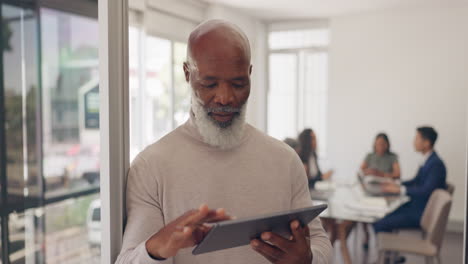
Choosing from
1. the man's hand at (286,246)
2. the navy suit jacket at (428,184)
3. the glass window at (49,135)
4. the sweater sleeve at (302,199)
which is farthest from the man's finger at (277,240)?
the navy suit jacket at (428,184)

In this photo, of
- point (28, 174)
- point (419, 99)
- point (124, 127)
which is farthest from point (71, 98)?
point (419, 99)

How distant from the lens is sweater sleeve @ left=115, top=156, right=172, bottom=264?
3.03ft

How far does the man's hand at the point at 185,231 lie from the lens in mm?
767

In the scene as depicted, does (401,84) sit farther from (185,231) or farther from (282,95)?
(185,231)

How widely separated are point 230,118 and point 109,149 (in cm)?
29

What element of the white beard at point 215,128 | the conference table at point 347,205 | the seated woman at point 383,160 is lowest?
the conference table at point 347,205

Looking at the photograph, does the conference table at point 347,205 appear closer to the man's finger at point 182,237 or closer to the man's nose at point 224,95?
the man's nose at point 224,95

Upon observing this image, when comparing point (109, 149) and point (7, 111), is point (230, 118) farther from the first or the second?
point (7, 111)

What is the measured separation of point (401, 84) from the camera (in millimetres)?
5676

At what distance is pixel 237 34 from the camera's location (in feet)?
3.34

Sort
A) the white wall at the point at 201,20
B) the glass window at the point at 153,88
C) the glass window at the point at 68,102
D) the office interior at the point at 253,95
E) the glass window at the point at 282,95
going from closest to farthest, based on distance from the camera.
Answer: the office interior at the point at 253,95 → the glass window at the point at 68,102 → the glass window at the point at 153,88 → the white wall at the point at 201,20 → the glass window at the point at 282,95

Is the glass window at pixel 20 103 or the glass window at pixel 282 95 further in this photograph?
the glass window at pixel 282 95

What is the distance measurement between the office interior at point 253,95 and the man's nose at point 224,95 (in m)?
2.15

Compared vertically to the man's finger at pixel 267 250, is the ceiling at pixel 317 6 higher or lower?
higher
